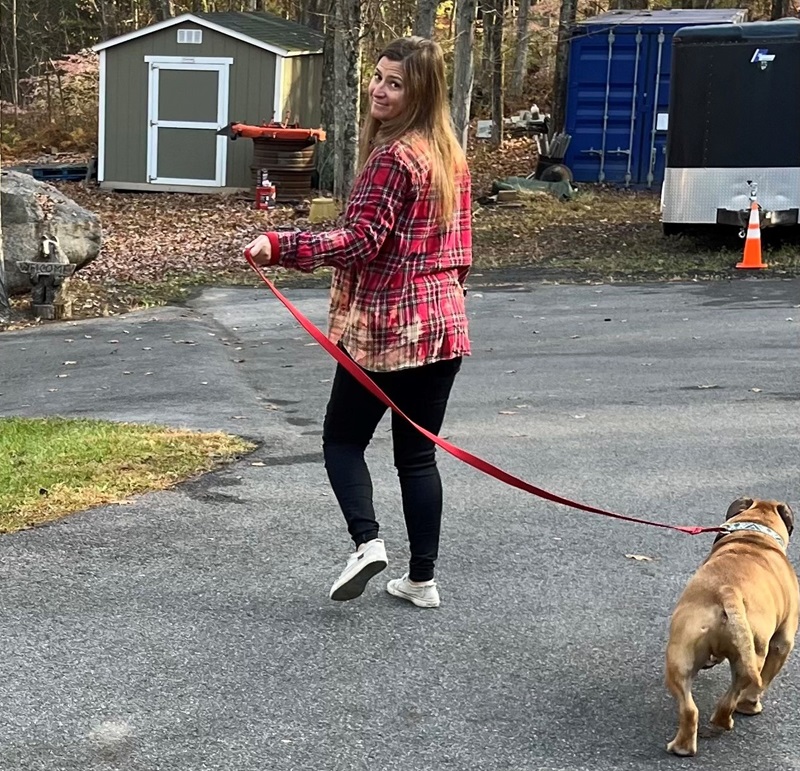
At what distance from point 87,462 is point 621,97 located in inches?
715

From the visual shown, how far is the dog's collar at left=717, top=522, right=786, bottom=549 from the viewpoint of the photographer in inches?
145

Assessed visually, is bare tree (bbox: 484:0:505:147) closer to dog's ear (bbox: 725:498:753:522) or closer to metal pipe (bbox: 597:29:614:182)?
metal pipe (bbox: 597:29:614:182)

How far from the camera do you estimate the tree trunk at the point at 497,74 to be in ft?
90.1

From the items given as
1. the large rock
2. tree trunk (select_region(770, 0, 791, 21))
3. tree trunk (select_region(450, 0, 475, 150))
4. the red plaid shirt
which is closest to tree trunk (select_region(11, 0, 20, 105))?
tree trunk (select_region(450, 0, 475, 150))

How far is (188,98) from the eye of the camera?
2403cm

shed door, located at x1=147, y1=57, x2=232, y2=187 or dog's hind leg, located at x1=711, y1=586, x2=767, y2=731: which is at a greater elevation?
shed door, located at x1=147, y1=57, x2=232, y2=187

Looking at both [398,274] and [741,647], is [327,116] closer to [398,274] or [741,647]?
[398,274]

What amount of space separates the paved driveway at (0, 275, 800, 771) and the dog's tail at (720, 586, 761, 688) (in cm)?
32

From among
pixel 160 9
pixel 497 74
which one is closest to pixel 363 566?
pixel 497 74

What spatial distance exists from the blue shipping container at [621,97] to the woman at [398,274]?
19.4m

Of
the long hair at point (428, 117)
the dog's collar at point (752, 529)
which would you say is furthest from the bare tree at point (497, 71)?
the dog's collar at point (752, 529)

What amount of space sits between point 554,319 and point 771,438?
202 inches

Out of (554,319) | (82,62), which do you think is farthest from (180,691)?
(82,62)

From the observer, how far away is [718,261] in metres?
15.3
